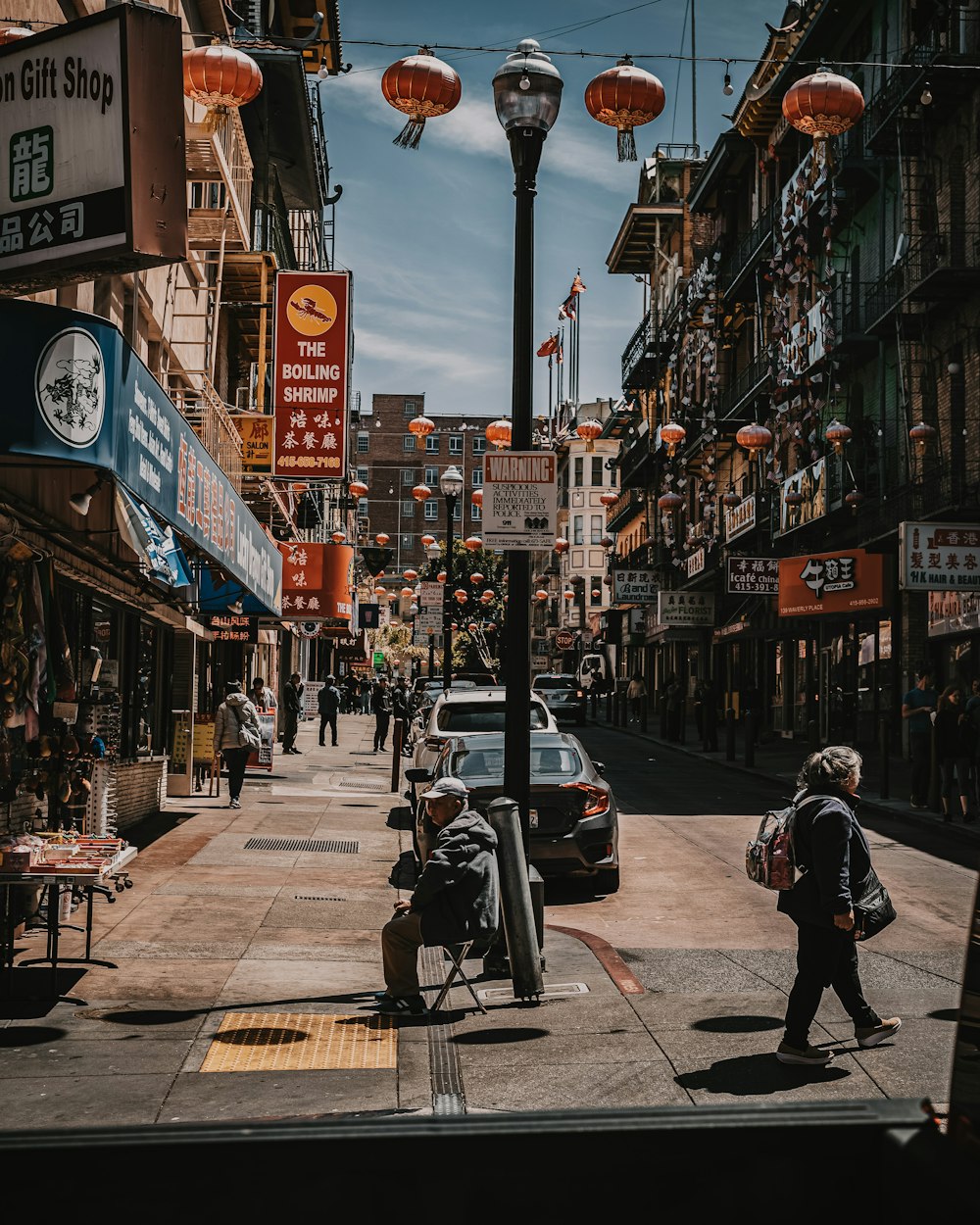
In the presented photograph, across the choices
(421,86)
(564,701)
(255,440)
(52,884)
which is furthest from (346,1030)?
(564,701)

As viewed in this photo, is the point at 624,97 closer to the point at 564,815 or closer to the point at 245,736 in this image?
the point at 564,815

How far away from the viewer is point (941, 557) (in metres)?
21.0

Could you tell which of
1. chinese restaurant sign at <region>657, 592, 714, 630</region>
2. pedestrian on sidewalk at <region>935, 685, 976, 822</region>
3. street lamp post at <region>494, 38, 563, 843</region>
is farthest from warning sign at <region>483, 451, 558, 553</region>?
chinese restaurant sign at <region>657, 592, 714, 630</region>

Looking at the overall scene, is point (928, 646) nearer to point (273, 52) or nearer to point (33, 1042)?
point (273, 52)

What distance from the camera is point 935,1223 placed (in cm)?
200

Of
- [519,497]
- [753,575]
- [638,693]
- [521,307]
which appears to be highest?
[521,307]

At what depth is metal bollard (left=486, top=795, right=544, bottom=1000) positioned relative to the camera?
8539mm

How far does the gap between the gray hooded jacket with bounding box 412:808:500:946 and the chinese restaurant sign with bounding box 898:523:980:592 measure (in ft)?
46.6

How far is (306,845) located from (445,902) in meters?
8.32

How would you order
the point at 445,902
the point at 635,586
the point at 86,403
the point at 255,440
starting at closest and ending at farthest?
the point at 445,902
the point at 86,403
the point at 255,440
the point at 635,586

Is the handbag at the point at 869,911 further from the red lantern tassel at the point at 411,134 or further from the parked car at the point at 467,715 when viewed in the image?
the parked car at the point at 467,715

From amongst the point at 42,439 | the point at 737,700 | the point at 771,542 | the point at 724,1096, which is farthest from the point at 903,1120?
the point at 737,700

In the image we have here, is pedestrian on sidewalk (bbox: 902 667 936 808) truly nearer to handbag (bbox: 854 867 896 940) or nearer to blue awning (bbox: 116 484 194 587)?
blue awning (bbox: 116 484 194 587)

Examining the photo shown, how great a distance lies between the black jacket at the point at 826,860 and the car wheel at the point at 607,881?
595 centimetres
